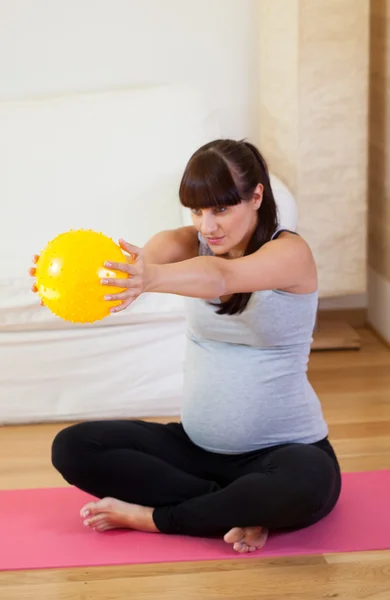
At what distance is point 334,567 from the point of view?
1.86 meters

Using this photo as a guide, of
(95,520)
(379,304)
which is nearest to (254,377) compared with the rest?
(95,520)

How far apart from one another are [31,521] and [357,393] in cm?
121

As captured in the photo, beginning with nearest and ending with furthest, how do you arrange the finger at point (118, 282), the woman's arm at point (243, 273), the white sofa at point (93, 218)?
the finger at point (118, 282) < the woman's arm at point (243, 273) < the white sofa at point (93, 218)

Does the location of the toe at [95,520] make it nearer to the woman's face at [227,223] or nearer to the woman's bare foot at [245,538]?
the woman's bare foot at [245,538]

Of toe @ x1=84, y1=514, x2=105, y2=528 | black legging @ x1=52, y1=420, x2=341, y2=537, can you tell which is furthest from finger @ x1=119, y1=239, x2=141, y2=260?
toe @ x1=84, y1=514, x2=105, y2=528

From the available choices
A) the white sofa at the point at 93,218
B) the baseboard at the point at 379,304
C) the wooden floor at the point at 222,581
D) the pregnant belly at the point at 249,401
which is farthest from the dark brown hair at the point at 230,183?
the baseboard at the point at 379,304

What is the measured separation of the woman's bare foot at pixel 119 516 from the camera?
2016mm

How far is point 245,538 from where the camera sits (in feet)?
6.32

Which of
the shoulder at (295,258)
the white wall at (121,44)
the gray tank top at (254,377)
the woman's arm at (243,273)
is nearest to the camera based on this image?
the woman's arm at (243,273)

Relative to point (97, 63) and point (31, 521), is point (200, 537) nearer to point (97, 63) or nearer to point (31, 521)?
point (31, 521)

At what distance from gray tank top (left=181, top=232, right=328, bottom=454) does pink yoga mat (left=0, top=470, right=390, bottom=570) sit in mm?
196

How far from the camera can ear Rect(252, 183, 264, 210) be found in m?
1.96

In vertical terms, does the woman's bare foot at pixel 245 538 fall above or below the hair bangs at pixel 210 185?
below

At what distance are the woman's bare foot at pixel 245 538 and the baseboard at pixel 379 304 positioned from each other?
1.61m
